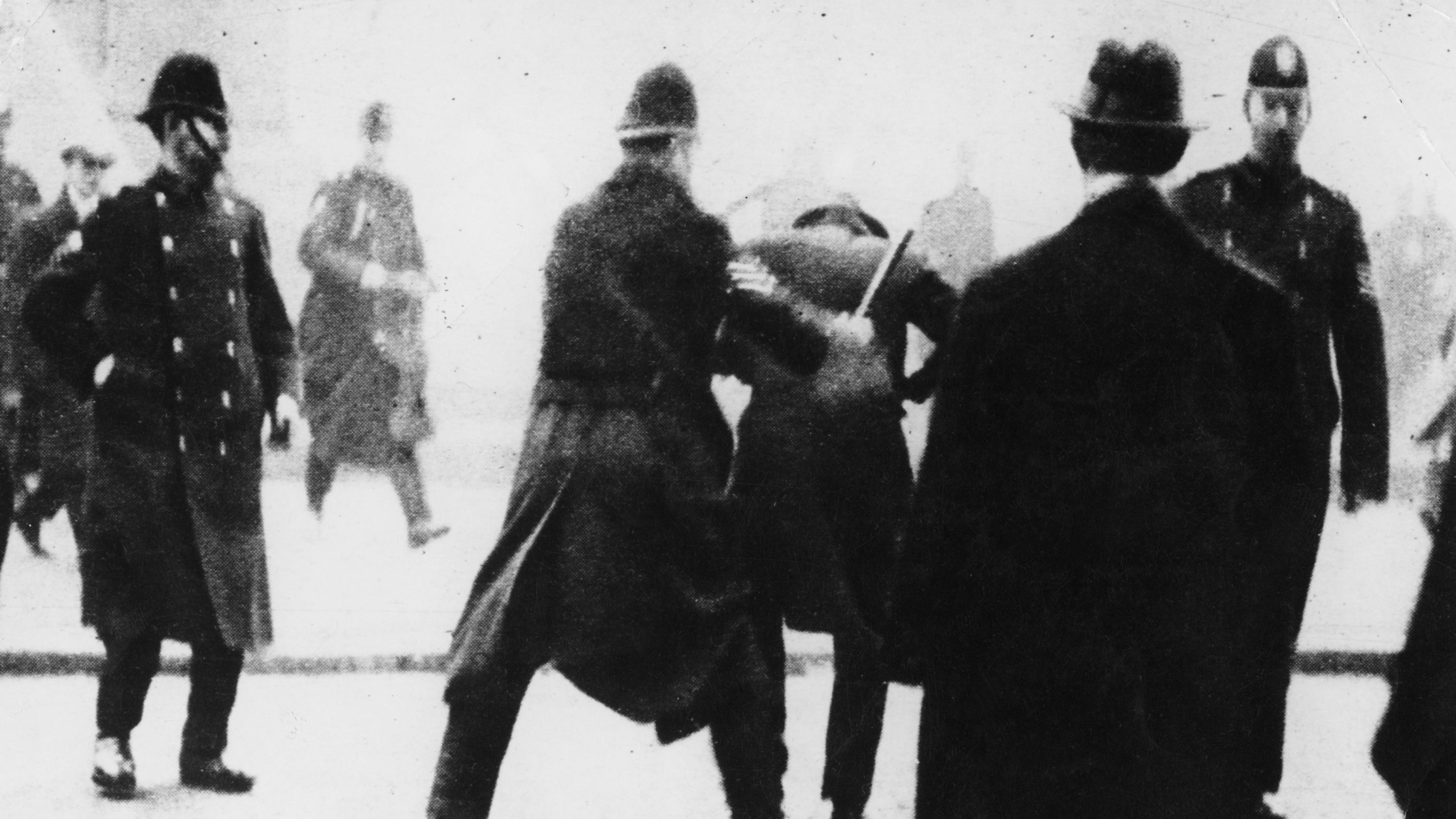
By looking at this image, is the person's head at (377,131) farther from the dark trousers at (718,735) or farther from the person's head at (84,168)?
the dark trousers at (718,735)

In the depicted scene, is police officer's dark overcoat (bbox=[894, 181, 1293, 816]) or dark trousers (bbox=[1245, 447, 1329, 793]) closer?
police officer's dark overcoat (bbox=[894, 181, 1293, 816])

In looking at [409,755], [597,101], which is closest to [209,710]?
[409,755]

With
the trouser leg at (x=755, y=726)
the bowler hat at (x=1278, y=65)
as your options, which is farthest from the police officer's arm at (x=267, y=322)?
the bowler hat at (x=1278, y=65)

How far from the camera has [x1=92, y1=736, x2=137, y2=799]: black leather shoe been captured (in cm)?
355

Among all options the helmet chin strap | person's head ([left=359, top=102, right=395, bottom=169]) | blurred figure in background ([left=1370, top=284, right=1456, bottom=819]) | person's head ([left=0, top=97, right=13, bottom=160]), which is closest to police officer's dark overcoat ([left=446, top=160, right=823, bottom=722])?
person's head ([left=359, top=102, right=395, bottom=169])

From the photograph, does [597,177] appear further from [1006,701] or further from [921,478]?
[1006,701]

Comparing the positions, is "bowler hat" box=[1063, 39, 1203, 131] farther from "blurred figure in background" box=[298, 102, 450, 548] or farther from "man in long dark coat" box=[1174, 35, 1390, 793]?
"blurred figure in background" box=[298, 102, 450, 548]

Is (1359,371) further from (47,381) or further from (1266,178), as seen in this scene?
(47,381)

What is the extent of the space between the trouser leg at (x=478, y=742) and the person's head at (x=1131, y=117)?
224 centimetres

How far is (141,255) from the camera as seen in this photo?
3.61 metres

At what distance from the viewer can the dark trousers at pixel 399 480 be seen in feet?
11.7

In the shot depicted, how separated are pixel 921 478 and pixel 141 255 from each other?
2513 mm

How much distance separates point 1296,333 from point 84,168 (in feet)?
12.5

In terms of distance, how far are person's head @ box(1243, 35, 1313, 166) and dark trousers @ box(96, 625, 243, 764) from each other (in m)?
3.58
